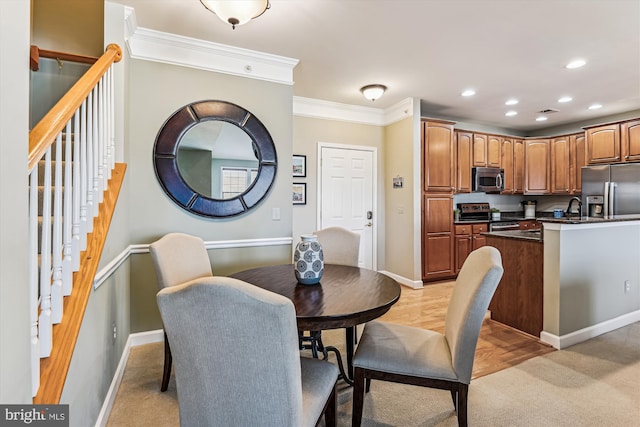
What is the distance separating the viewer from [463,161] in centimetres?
495

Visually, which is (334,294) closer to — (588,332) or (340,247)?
(340,247)

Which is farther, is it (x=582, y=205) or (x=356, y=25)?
(x=582, y=205)

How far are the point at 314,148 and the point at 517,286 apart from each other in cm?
293

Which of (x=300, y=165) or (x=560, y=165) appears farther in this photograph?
(x=560, y=165)

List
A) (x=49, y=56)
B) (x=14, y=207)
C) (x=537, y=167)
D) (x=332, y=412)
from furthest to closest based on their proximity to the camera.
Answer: (x=537, y=167), (x=49, y=56), (x=332, y=412), (x=14, y=207)

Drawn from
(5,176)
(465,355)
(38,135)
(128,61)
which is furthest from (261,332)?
(128,61)

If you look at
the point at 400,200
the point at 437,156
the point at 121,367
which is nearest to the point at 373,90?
the point at 437,156

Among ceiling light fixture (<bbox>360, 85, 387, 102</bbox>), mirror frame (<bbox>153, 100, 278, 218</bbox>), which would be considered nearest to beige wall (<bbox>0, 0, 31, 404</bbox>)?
mirror frame (<bbox>153, 100, 278, 218</bbox>)

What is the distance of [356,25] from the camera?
2494 millimetres

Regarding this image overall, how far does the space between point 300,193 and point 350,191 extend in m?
0.80

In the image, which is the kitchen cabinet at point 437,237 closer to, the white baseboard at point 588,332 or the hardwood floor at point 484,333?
the hardwood floor at point 484,333

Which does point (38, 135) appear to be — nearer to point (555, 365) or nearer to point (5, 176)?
point (5, 176)

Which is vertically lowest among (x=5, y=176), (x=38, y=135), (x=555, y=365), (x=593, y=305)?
(x=555, y=365)

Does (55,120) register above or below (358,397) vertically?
above
